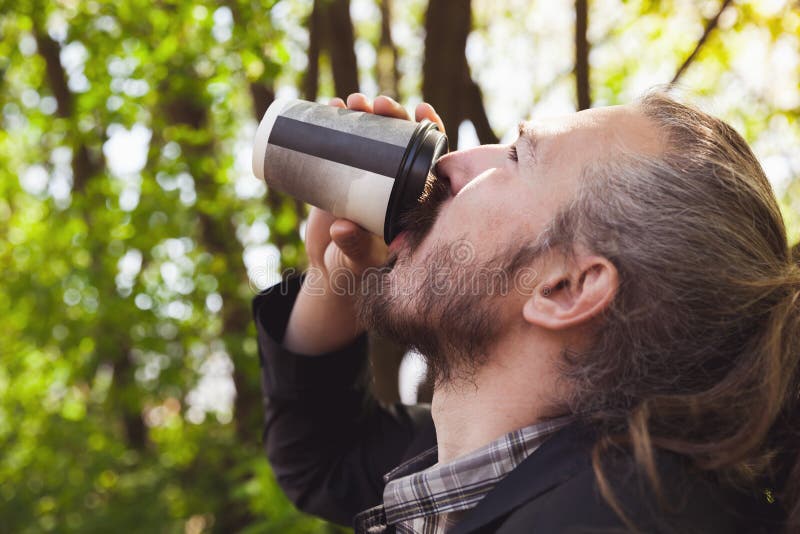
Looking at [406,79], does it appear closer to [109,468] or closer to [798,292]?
[109,468]

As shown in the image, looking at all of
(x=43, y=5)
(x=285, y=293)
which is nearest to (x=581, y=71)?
(x=285, y=293)

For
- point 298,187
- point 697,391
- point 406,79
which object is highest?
point 406,79

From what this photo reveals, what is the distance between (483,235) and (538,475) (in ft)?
1.60

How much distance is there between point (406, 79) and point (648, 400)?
203 inches

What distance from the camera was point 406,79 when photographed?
598 cm

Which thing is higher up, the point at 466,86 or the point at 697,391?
the point at 466,86

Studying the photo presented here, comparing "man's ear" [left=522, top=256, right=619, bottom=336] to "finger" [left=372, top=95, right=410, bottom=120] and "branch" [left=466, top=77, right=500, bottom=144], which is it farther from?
"branch" [left=466, top=77, right=500, bottom=144]

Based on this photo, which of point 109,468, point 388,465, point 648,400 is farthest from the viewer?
point 109,468

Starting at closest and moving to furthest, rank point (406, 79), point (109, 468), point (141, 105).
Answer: point (141, 105)
point (109, 468)
point (406, 79)

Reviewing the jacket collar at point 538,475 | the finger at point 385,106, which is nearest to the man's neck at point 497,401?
the jacket collar at point 538,475

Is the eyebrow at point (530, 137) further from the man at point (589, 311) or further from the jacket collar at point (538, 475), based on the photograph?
the jacket collar at point (538, 475)

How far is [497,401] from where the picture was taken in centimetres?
139

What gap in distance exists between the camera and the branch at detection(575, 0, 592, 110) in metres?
2.27

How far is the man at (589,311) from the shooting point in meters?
1.20
